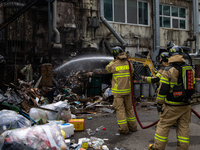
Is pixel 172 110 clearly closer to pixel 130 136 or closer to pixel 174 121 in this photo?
pixel 174 121

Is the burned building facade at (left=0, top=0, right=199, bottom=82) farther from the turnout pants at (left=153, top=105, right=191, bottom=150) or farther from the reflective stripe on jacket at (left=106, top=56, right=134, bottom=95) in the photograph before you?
the turnout pants at (left=153, top=105, right=191, bottom=150)

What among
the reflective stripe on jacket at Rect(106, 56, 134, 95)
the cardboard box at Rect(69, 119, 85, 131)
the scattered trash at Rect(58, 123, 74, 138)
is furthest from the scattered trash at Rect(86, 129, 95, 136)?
the reflective stripe on jacket at Rect(106, 56, 134, 95)

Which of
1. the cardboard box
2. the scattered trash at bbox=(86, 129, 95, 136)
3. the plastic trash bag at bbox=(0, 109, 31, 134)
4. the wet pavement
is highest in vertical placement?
the plastic trash bag at bbox=(0, 109, 31, 134)

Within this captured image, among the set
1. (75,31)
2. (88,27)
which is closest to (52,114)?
(75,31)

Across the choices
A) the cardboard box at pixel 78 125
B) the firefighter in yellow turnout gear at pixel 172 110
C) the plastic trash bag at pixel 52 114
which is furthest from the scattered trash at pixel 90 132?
the firefighter in yellow turnout gear at pixel 172 110

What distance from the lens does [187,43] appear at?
14.9 meters

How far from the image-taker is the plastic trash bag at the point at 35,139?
282 cm

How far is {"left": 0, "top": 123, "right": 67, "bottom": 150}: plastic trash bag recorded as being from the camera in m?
2.82

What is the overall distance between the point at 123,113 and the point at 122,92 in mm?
473

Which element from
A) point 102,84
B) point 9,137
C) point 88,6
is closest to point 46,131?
point 9,137

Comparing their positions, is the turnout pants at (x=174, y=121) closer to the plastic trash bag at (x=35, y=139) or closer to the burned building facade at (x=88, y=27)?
the plastic trash bag at (x=35, y=139)

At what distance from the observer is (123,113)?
415cm

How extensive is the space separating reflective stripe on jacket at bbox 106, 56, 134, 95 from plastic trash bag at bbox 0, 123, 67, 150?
174cm

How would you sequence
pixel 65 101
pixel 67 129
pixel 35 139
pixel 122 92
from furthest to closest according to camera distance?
pixel 65 101, pixel 122 92, pixel 67 129, pixel 35 139
